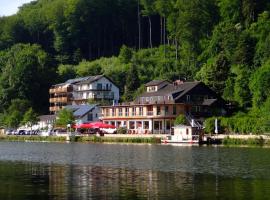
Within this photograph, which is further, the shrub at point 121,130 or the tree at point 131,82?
the tree at point 131,82

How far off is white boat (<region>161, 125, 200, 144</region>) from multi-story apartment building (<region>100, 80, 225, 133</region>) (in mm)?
10728

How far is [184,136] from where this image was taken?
233ft

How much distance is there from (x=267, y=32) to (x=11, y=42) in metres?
77.8

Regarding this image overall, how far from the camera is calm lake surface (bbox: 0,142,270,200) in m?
26.2

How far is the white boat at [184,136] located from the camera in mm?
69438

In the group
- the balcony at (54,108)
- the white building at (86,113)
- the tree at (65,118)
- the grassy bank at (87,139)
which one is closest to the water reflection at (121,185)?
the grassy bank at (87,139)

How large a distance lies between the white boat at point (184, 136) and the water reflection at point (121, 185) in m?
32.7

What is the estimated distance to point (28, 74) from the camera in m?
126

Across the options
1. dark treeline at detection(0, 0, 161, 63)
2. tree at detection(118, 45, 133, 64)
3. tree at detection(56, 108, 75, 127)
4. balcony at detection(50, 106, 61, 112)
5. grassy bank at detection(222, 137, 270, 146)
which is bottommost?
grassy bank at detection(222, 137, 270, 146)

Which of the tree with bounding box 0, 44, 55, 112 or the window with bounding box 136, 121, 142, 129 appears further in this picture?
the tree with bounding box 0, 44, 55, 112

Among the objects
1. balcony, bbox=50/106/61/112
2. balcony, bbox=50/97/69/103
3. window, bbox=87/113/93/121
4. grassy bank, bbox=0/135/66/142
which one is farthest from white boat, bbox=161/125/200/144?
balcony, bbox=50/106/61/112

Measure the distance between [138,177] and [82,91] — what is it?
85964 mm

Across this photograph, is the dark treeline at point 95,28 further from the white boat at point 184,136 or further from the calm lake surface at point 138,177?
the calm lake surface at point 138,177

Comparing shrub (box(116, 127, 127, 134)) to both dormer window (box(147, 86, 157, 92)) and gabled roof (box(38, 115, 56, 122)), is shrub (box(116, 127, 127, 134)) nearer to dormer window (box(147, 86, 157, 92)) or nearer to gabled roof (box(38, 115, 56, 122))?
dormer window (box(147, 86, 157, 92))
